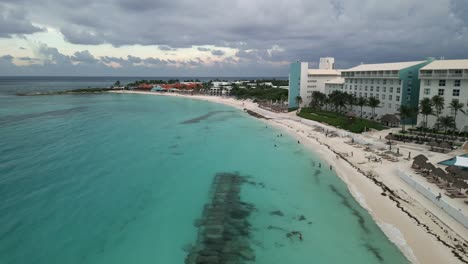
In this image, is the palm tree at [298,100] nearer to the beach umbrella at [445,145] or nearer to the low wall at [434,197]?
the beach umbrella at [445,145]

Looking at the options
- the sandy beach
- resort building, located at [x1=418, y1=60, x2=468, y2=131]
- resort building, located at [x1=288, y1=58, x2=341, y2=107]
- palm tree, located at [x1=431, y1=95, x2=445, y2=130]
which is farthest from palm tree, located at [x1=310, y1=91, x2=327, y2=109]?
palm tree, located at [x1=431, y1=95, x2=445, y2=130]

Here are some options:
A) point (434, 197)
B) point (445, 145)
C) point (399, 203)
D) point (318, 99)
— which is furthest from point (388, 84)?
Result: point (399, 203)

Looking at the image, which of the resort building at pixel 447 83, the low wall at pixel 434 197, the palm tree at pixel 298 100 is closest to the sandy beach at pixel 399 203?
the low wall at pixel 434 197

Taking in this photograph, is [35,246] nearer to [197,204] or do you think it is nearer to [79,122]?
[197,204]

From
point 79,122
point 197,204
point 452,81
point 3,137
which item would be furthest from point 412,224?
point 79,122

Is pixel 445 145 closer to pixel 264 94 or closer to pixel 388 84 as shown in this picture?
pixel 388 84
